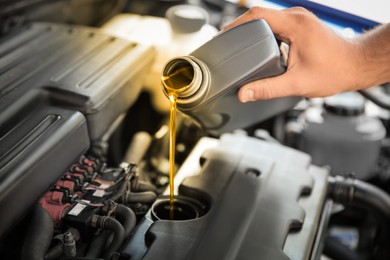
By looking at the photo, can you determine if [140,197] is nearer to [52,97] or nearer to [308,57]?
[52,97]

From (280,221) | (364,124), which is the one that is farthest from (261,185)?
(364,124)

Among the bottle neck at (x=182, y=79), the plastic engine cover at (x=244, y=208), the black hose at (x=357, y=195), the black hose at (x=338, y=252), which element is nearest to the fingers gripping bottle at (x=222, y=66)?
the bottle neck at (x=182, y=79)

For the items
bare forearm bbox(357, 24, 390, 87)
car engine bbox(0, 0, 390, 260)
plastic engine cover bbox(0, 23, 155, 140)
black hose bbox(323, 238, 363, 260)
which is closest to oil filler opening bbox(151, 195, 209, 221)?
car engine bbox(0, 0, 390, 260)

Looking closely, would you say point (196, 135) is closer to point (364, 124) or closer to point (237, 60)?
point (237, 60)

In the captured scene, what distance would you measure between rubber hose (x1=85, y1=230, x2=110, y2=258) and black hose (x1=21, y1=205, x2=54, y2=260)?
90mm

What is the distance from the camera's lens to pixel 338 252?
67.1 inches

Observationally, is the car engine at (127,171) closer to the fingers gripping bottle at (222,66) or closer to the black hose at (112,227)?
the black hose at (112,227)

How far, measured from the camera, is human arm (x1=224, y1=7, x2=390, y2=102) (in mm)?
1257

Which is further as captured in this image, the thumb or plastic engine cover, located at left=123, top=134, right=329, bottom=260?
the thumb

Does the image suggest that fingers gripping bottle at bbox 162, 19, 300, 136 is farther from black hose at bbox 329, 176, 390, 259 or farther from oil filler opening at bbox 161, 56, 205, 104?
black hose at bbox 329, 176, 390, 259

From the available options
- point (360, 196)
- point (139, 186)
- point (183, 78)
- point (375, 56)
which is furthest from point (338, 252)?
point (183, 78)

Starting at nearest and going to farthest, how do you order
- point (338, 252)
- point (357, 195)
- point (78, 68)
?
point (78, 68) → point (357, 195) → point (338, 252)

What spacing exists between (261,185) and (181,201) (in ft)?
0.67

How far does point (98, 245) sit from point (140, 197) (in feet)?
0.58
